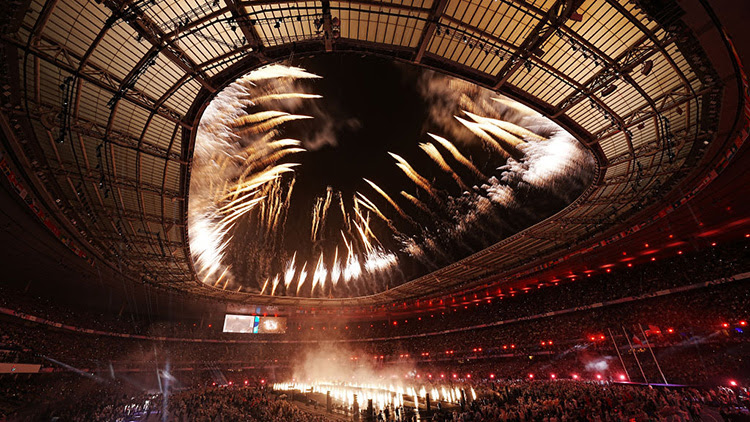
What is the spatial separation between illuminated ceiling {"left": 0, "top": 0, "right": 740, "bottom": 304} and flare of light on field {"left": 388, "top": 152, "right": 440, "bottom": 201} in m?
9.06

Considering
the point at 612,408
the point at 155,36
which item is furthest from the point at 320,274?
the point at 155,36

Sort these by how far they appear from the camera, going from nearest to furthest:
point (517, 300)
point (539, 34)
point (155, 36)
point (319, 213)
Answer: point (155, 36) < point (539, 34) < point (319, 213) < point (517, 300)

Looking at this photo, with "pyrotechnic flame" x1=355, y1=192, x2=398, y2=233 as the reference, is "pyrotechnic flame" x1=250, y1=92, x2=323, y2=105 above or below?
above

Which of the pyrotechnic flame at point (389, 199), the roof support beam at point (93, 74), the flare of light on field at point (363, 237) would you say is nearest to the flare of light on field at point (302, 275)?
the flare of light on field at point (363, 237)

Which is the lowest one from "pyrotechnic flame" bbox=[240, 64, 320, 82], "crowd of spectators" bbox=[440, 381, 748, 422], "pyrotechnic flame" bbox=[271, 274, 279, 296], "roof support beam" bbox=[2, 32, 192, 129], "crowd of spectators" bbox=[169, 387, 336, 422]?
"crowd of spectators" bbox=[440, 381, 748, 422]

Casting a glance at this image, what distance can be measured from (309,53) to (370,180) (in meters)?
12.8

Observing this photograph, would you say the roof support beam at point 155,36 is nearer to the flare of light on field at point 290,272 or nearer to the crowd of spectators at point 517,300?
the flare of light on field at point 290,272

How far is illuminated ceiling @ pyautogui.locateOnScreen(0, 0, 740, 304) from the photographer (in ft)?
32.6

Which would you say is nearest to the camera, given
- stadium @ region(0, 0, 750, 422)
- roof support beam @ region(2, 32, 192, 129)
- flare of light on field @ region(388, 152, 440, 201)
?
roof support beam @ region(2, 32, 192, 129)

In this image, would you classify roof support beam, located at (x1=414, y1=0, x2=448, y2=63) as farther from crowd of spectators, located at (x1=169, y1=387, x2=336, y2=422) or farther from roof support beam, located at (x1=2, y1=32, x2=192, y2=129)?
crowd of spectators, located at (x1=169, y1=387, x2=336, y2=422)

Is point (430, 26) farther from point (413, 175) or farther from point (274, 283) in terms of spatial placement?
point (274, 283)

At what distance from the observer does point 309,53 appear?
11.6 m

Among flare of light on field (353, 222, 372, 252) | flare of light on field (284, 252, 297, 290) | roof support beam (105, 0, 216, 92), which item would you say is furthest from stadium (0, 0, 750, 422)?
flare of light on field (353, 222, 372, 252)

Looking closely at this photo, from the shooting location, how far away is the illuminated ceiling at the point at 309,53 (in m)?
9.94
